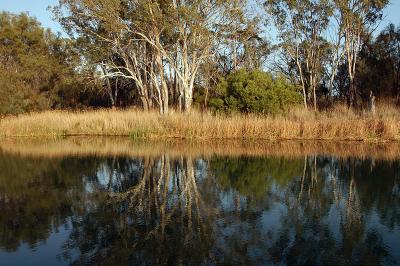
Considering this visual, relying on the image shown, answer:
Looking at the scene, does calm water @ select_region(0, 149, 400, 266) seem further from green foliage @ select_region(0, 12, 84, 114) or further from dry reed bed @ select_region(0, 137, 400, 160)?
green foliage @ select_region(0, 12, 84, 114)

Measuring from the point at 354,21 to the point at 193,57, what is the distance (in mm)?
12077

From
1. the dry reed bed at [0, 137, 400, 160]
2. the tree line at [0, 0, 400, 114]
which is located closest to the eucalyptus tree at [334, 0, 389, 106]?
the tree line at [0, 0, 400, 114]

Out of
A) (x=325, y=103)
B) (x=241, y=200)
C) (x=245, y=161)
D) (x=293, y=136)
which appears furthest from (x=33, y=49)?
(x=241, y=200)

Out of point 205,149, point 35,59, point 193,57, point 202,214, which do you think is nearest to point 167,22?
point 193,57

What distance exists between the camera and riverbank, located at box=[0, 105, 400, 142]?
1778 cm

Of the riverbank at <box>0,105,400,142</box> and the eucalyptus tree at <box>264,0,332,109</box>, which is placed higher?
the eucalyptus tree at <box>264,0,332,109</box>

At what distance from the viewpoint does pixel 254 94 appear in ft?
74.1

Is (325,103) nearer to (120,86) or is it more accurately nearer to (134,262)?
(120,86)

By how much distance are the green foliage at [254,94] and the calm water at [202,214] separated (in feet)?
36.3

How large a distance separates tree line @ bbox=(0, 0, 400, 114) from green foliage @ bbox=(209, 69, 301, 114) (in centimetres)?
5

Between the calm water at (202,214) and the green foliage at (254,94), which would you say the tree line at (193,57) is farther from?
the calm water at (202,214)

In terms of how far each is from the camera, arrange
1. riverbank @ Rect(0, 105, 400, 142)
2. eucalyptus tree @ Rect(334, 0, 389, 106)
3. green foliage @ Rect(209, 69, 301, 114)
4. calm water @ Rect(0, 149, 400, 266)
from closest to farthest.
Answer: calm water @ Rect(0, 149, 400, 266)
riverbank @ Rect(0, 105, 400, 142)
green foliage @ Rect(209, 69, 301, 114)
eucalyptus tree @ Rect(334, 0, 389, 106)

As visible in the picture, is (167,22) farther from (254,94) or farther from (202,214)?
(202,214)

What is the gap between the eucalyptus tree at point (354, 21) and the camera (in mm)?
29438
